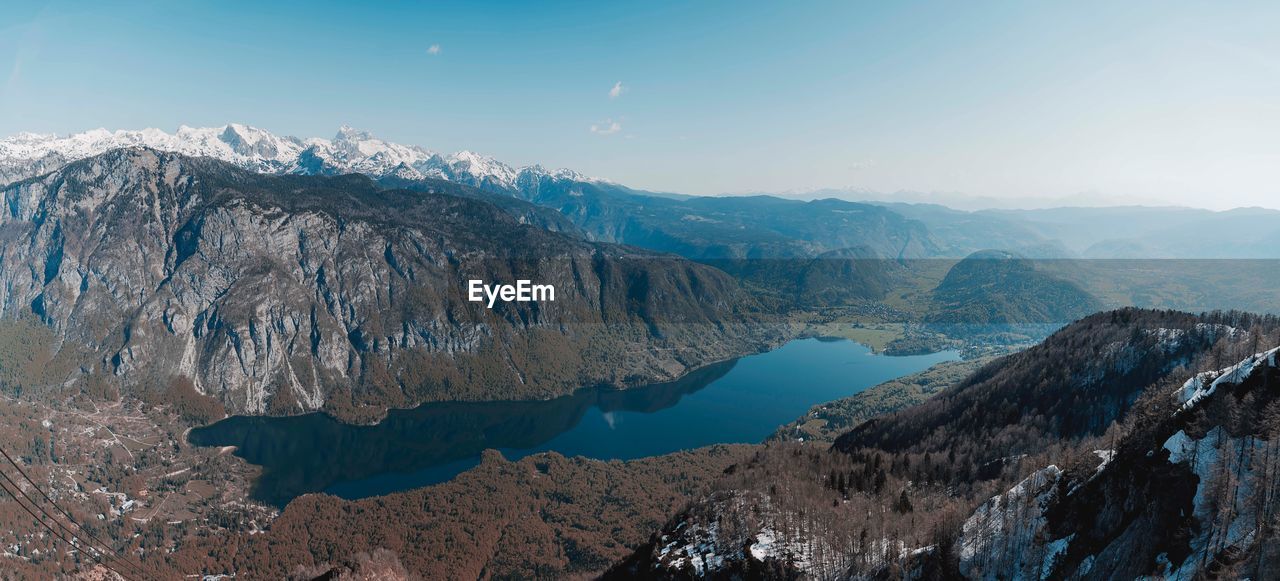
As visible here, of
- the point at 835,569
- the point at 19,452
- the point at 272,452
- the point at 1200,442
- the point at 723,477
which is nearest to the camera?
the point at 1200,442

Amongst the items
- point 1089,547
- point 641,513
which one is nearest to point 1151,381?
point 1089,547

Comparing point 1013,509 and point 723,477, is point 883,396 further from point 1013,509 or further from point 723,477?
point 1013,509

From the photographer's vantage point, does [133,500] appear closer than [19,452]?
Yes

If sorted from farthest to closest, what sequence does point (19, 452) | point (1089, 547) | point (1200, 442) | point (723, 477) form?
point (19, 452) < point (723, 477) < point (1089, 547) < point (1200, 442)

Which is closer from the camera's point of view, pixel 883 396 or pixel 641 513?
pixel 641 513

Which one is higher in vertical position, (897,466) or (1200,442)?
(1200,442)

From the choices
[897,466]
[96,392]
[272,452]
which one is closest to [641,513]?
[897,466]

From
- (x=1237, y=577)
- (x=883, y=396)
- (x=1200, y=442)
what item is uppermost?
(x=1200, y=442)

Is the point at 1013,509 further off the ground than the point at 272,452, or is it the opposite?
the point at 1013,509

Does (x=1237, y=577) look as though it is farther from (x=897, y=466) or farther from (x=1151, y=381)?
(x=1151, y=381)
